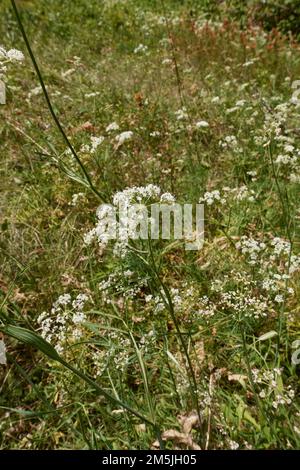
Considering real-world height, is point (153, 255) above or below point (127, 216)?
below

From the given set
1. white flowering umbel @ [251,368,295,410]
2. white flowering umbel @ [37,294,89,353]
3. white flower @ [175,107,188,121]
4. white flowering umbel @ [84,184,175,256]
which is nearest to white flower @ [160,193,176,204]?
white flowering umbel @ [84,184,175,256]

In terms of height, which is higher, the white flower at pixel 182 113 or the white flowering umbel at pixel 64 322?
the white flower at pixel 182 113

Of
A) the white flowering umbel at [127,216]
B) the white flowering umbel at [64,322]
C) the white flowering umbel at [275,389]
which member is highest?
the white flowering umbel at [127,216]

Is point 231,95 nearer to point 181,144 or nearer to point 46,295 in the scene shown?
point 181,144

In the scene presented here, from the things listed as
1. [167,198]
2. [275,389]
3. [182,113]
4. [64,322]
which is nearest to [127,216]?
[167,198]

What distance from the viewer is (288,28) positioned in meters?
6.14

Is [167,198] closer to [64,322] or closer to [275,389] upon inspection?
[64,322]

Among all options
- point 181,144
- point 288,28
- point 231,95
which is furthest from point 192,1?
point 181,144

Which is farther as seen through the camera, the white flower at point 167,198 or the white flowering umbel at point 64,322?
the white flowering umbel at point 64,322

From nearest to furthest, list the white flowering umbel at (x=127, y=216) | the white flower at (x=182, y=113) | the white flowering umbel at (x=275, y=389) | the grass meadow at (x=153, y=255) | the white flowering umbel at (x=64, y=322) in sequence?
the white flowering umbel at (x=127, y=216), the white flowering umbel at (x=275, y=389), the grass meadow at (x=153, y=255), the white flowering umbel at (x=64, y=322), the white flower at (x=182, y=113)

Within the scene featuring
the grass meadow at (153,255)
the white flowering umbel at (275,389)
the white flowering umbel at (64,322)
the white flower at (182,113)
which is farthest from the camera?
the white flower at (182,113)

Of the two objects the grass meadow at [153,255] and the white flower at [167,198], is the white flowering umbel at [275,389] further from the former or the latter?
the white flower at [167,198]

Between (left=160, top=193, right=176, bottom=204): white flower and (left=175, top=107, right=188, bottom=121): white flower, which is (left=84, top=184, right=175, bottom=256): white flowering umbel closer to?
(left=160, top=193, right=176, bottom=204): white flower

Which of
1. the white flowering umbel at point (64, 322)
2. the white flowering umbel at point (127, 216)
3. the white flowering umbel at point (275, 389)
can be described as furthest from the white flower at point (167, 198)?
the white flowering umbel at point (275, 389)
